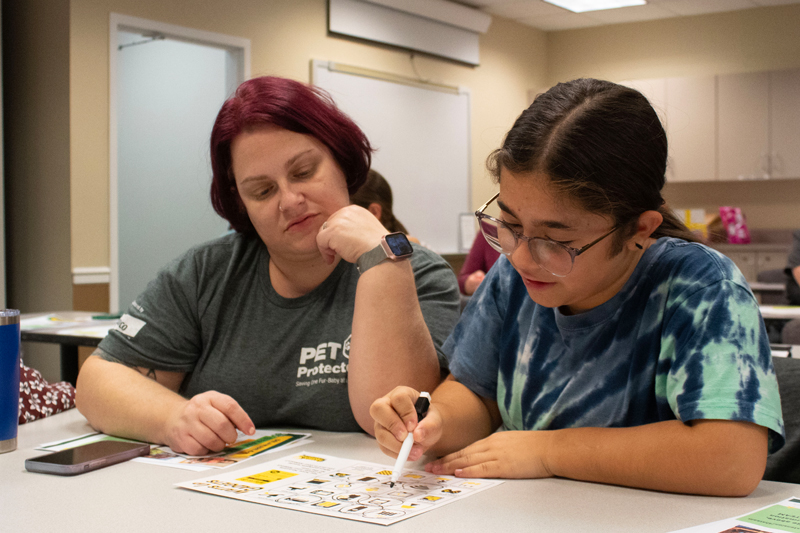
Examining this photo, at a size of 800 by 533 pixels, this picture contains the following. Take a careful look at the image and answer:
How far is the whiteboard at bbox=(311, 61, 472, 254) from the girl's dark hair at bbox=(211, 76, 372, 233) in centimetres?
401

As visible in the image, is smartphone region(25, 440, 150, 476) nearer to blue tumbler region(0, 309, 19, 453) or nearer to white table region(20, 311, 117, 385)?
blue tumbler region(0, 309, 19, 453)

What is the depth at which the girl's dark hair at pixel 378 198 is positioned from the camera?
2.88 m

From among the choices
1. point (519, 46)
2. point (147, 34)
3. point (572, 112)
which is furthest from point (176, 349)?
point (519, 46)

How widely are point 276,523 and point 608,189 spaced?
592 mm

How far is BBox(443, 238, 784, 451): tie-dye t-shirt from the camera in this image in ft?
3.15

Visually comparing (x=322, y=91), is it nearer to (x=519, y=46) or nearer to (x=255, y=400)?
(x=255, y=400)

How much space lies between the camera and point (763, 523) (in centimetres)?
86

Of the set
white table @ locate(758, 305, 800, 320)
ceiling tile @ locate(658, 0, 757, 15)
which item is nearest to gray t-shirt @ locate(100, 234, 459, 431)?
white table @ locate(758, 305, 800, 320)

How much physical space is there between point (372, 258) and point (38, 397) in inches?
30.6

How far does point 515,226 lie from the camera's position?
103 centimetres

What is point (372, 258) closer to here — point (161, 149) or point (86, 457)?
point (86, 457)

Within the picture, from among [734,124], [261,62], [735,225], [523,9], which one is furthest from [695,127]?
[261,62]

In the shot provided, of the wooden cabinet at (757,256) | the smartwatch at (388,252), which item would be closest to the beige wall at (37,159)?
the smartwatch at (388,252)

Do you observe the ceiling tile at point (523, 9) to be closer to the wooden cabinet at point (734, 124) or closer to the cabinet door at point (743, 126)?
the wooden cabinet at point (734, 124)
